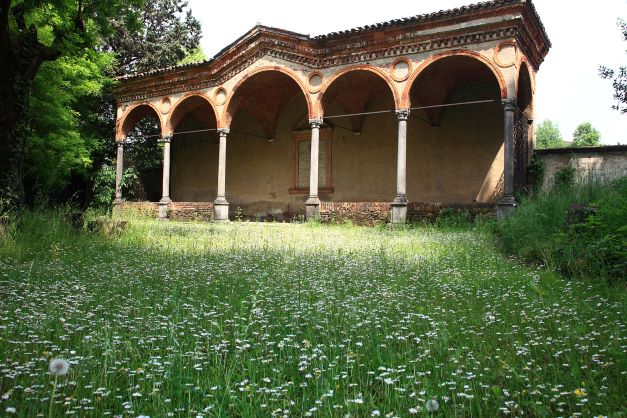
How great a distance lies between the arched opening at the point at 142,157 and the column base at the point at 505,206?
1426 cm

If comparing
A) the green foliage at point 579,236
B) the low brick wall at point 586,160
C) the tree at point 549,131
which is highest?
the tree at point 549,131

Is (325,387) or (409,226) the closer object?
(325,387)

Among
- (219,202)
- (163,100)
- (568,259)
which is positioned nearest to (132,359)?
(568,259)

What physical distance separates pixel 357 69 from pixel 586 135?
56.5 metres

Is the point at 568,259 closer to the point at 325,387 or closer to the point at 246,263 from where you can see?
the point at 246,263

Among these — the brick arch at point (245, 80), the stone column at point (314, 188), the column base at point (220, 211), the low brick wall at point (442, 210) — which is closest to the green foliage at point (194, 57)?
the brick arch at point (245, 80)

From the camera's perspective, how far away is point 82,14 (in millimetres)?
8891

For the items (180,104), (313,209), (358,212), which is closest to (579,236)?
(358,212)

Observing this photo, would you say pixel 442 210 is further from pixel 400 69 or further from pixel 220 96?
pixel 220 96

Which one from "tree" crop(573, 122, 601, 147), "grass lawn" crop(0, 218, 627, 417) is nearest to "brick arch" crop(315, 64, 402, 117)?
"grass lawn" crop(0, 218, 627, 417)

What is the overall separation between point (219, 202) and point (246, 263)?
40.6 feet

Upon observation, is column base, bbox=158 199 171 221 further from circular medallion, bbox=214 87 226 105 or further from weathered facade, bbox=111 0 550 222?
circular medallion, bbox=214 87 226 105

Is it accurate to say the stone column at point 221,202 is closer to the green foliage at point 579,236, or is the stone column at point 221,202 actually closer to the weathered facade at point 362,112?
the weathered facade at point 362,112

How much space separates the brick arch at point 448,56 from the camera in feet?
42.7
